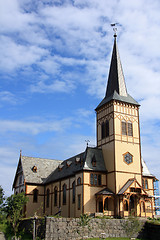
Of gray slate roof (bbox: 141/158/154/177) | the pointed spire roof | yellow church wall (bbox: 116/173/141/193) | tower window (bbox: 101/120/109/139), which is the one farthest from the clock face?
the pointed spire roof

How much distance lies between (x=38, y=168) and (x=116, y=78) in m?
24.1

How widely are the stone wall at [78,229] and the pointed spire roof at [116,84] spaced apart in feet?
66.5

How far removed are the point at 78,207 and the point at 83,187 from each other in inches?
130

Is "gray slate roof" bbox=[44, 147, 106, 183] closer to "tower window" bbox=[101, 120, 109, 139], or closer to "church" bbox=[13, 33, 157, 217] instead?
"church" bbox=[13, 33, 157, 217]

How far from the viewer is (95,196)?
44.2m

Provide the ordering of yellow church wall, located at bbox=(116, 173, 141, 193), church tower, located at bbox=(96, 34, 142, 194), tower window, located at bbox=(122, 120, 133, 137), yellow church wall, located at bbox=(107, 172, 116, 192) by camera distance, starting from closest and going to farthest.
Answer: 1. yellow church wall, located at bbox=(116, 173, 141, 193)
2. yellow church wall, located at bbox=(107, 172, 116, 192)
3. church tower, located at bbox=(96, 34, 142, 194)
4. tower window, located at bbox=(122, 120, 133, 137)

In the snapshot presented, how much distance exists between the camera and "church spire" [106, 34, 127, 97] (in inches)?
2047

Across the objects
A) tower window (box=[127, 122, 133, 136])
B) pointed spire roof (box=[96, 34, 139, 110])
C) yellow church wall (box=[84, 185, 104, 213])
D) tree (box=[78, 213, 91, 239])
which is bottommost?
tree (box=[78, 213, 91, 239])

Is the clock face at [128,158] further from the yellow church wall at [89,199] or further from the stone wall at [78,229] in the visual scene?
the stone wall at [78,229]

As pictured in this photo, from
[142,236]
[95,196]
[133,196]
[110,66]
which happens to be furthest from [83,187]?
[110,66]

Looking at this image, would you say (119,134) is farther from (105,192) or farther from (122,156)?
(105,192)

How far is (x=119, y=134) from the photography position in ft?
155

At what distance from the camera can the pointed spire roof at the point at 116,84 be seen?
50531mm

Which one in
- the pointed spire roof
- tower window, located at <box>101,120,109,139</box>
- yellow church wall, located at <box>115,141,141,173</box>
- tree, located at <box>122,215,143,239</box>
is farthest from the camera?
the pointed spire roof
